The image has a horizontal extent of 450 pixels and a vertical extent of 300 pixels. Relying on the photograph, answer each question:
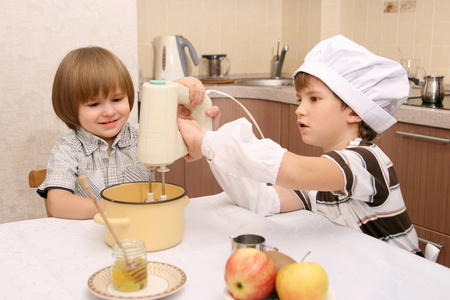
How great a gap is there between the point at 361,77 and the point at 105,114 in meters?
0.71

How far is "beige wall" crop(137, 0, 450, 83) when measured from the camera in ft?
9.32

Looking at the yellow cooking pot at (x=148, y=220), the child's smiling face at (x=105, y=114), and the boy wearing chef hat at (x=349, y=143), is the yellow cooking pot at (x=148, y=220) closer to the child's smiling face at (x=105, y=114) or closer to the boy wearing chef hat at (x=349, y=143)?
the boy wearing chef hat at (x=349, y=143)

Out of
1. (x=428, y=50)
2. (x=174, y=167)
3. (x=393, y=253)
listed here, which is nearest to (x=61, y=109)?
(x=393, y=253)

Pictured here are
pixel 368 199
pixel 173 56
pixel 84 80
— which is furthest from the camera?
pixel 173 56

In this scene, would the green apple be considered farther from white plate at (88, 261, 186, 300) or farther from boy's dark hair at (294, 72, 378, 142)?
boy's dark hair at (294, 72, 378, 142)

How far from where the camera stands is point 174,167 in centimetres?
301

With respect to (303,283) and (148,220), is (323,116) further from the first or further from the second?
(303,283)

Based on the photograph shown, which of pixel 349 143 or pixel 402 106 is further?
pixel 402 106

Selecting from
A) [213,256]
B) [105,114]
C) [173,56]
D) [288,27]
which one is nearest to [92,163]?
Answer: [105,114]

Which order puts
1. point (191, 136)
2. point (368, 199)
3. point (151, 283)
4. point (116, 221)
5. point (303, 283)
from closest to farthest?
point (303, 283) < point (151, 283) < point (116, 221) < point (191, 136) < point (368, 199)

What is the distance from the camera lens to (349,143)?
1.36 m

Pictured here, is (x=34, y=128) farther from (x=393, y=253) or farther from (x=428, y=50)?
(x=428, y=50)

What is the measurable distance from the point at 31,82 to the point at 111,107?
0.86m

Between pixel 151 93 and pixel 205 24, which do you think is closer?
pixel 151 93
